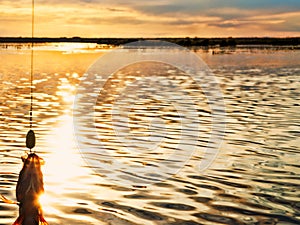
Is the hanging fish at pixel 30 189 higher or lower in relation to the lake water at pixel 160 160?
higher

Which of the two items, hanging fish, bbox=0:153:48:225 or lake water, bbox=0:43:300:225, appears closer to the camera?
hanging fish, bbox=0:153:48:225

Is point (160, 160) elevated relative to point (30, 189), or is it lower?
lower

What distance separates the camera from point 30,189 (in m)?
8.60

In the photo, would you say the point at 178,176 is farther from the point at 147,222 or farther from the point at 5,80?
the point at 5,80

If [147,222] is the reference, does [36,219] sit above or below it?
above

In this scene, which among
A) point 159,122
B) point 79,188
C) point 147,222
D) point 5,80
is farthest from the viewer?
point 5,80

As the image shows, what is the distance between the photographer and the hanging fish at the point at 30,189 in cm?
848

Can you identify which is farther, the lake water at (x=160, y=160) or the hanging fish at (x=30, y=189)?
the lake water at (x=160, y=160)

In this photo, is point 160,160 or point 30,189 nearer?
point 30,189

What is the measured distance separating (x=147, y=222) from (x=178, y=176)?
12.9 ft

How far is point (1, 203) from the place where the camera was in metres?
12.9

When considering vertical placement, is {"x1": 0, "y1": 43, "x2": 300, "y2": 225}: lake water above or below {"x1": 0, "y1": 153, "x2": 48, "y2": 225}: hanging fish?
below

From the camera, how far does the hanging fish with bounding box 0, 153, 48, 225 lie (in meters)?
8.48

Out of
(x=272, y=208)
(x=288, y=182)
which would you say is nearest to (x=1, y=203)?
(x=272, y=208)
